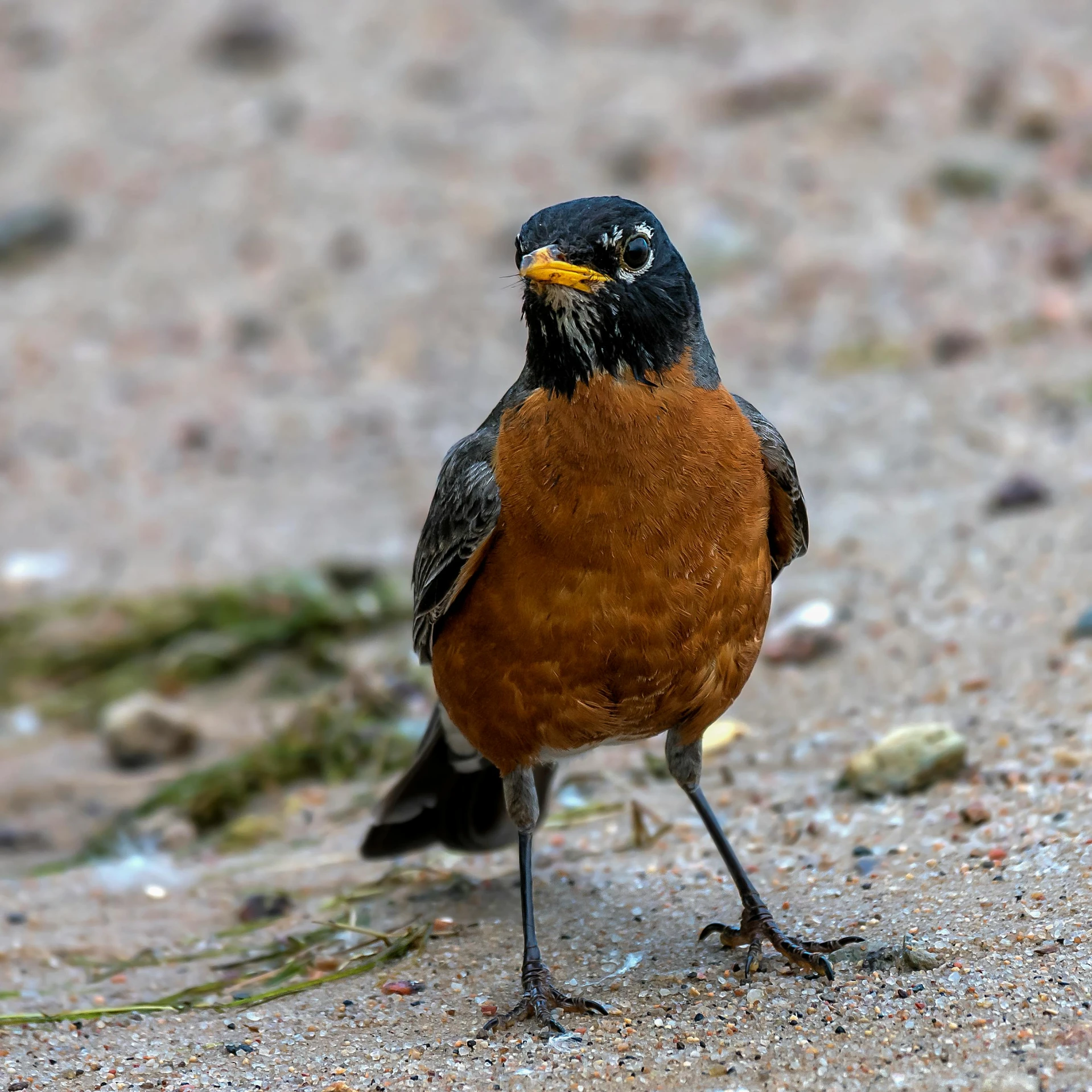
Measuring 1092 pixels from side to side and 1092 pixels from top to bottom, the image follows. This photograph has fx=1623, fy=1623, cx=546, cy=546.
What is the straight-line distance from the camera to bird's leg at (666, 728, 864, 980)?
18.3ft

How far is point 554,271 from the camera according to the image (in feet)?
17.6

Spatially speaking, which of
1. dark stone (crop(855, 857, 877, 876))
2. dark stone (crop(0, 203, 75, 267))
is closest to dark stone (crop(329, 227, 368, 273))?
dark stone (crop(0, 203, 75, 267))

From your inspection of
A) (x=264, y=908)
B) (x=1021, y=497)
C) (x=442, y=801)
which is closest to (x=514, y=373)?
(x=1021, y=497)

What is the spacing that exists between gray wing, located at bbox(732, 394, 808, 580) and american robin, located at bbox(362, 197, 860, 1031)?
0.22 feet

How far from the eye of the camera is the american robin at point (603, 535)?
5508mm

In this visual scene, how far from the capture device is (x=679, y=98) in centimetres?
1430

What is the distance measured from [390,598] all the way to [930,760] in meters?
4.02

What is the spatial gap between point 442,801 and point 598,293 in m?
2.52

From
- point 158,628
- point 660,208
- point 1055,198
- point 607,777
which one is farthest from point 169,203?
point 607,777

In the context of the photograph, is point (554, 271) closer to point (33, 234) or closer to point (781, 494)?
point (781, 494)

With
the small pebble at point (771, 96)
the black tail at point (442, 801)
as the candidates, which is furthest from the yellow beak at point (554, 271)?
the small pebble at point (771, 96)

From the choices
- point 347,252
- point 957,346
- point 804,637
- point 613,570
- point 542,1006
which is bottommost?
point 542,1006

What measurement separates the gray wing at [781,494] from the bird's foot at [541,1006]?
185 centimetres

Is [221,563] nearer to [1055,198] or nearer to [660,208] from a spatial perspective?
[660,208]
